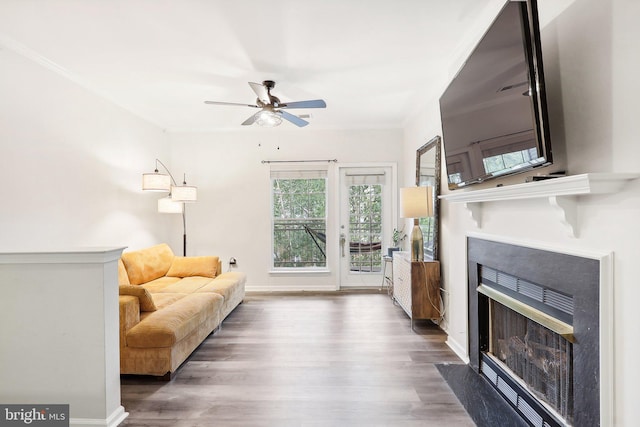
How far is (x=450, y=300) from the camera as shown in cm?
300

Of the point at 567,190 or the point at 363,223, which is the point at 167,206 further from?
the point at 567,190

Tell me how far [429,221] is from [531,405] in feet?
6.88

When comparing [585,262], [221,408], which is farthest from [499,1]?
[221,408]

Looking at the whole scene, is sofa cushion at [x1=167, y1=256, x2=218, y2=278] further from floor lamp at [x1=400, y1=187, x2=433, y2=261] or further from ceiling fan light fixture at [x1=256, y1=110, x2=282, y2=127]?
floor lamp at [x1=400, y1=187, x2=433, y2=261]

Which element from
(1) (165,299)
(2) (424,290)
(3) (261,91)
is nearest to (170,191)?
(1) (165,299)

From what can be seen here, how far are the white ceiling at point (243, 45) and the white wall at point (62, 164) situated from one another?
22cm

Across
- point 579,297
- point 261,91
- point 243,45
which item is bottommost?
point 579,297

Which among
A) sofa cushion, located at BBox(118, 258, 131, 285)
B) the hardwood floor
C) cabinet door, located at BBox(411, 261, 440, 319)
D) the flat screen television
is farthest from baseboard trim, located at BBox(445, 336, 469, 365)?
sofa cushion, located at BBox(118, 258, 131, 285)

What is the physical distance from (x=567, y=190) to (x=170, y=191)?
4.37 meters

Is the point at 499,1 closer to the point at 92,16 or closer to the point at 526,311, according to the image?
the point at 526,311

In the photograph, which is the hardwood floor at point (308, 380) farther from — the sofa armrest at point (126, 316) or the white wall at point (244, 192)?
the white wall at point (244, 192)

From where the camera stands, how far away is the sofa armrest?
228cm

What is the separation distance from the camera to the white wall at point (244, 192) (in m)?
4.86

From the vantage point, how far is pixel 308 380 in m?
2.29
